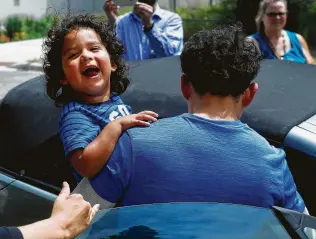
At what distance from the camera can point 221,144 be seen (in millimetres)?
1748

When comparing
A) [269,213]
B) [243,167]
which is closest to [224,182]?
[243,167]

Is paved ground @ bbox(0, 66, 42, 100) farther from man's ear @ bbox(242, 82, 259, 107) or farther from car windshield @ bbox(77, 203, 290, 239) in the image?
car windshield @ bbox(77, 203, 290, 239)

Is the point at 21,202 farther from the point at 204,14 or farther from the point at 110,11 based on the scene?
the point at 204,14

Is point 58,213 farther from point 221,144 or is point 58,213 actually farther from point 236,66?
point 236,66

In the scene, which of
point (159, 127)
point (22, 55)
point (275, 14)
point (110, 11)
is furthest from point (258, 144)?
point (22, 55)

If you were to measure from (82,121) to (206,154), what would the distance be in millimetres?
Result: 549

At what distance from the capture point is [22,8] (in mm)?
24375

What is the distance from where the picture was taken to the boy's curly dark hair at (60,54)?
2.48m

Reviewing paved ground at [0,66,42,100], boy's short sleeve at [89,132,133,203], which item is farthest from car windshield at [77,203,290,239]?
paved ground at [0,66,42,100]

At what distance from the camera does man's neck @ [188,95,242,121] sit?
1819mm

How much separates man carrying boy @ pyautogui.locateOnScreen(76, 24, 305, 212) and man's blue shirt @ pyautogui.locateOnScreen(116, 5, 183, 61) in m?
2.61

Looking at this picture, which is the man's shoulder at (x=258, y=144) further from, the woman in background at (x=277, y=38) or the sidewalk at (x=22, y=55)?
the sidewalk at (x=22, y=55)

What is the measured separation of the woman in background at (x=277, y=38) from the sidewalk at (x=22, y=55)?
8.03 meters

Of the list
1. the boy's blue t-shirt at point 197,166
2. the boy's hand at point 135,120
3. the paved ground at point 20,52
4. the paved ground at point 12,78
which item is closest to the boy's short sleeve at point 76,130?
the boy's hand at point 135,120
